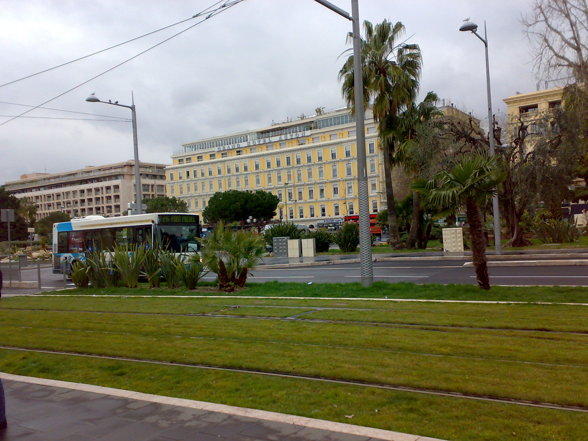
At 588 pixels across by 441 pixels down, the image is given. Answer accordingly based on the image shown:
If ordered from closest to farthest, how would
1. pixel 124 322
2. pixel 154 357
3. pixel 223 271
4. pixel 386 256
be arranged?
pixel 154 357
pixel 124 322
pixel 223 271
pixel 386 256

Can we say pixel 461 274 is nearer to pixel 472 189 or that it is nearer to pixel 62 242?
pixel 472 189

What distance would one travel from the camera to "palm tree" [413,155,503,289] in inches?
470

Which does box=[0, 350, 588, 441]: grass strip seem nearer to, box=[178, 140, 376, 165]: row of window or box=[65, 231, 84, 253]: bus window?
box=[65, 231, 84, 253]: bus window

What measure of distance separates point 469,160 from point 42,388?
31.6 ft

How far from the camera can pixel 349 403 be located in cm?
545

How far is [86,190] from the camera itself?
4360 inches

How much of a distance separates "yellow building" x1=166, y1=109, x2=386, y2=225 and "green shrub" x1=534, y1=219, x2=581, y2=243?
52994 mm

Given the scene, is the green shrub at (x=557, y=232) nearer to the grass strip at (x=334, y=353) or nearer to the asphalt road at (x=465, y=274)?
the asphalt road at (x=465, y=274)

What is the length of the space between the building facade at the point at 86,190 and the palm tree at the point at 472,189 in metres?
102

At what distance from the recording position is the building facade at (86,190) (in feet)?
364

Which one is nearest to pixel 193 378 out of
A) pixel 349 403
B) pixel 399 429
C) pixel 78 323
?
pixel 349 403

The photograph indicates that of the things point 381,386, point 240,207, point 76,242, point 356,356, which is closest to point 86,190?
point 240,207

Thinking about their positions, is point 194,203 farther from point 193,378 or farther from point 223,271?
point 193,378

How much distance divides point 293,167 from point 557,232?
6843 centimetres
